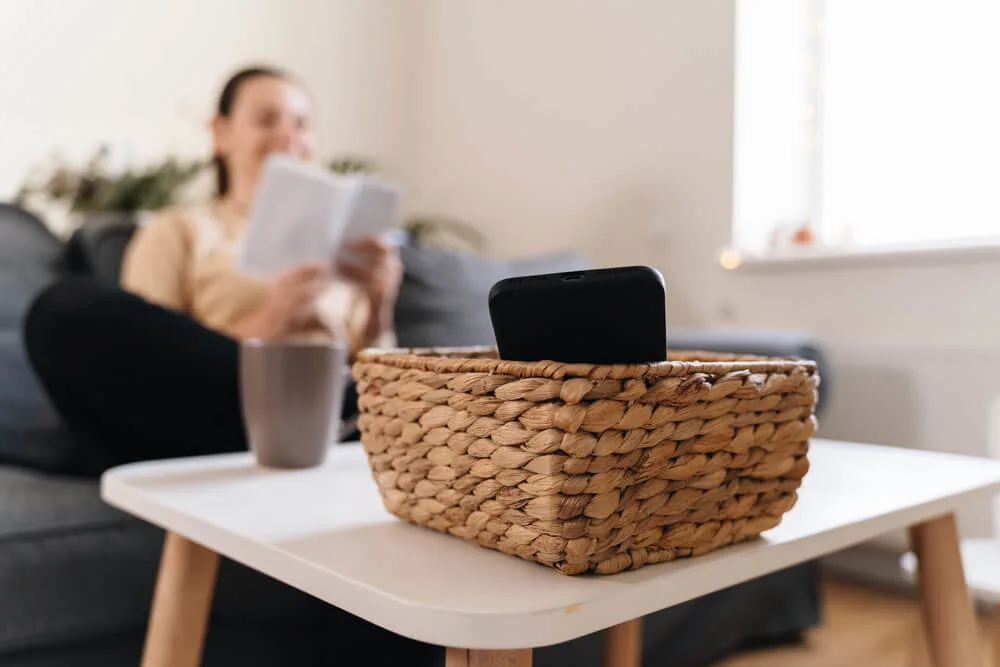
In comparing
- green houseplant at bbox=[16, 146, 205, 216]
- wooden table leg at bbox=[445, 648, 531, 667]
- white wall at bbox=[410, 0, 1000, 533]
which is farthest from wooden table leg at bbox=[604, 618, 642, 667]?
green houseplant at bbox=[16, 146, 205, 216]

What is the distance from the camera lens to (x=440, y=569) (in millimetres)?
417

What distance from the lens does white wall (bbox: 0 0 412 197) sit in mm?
2176

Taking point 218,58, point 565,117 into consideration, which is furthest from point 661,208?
point 218,58

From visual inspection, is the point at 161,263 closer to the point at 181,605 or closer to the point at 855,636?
the point at 181,605

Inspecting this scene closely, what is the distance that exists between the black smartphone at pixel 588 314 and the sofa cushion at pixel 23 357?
32.3 inches

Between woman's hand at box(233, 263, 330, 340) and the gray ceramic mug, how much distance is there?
546 mm

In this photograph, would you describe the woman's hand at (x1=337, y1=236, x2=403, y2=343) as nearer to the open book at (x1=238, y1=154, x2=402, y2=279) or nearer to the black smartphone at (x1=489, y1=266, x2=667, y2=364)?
the open book at (x1=238, y1=154, x2=402, y2=279)

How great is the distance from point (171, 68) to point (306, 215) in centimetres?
154

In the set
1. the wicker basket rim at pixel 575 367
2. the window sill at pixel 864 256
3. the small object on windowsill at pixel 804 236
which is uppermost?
the small object on windowsill at pixel 804 236

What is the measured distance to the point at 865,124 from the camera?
1982mm

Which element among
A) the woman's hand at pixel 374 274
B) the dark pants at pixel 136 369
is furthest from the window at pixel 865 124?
the dark pants at pixel 136 369

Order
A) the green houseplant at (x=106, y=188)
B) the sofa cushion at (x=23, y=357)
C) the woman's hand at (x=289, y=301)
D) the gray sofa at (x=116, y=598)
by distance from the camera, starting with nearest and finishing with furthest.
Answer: the gray sofa at (x=116, y=598), the sofa cushion at (x=23, y=357), the woman's hand at (x=289, y=301), the green houseplant at (x=106, y=188)

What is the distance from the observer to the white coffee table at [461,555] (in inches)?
14.5

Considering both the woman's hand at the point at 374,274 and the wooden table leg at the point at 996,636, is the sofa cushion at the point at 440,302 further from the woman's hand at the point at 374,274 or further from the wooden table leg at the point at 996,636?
the wooden table leg at the point at 996,636
